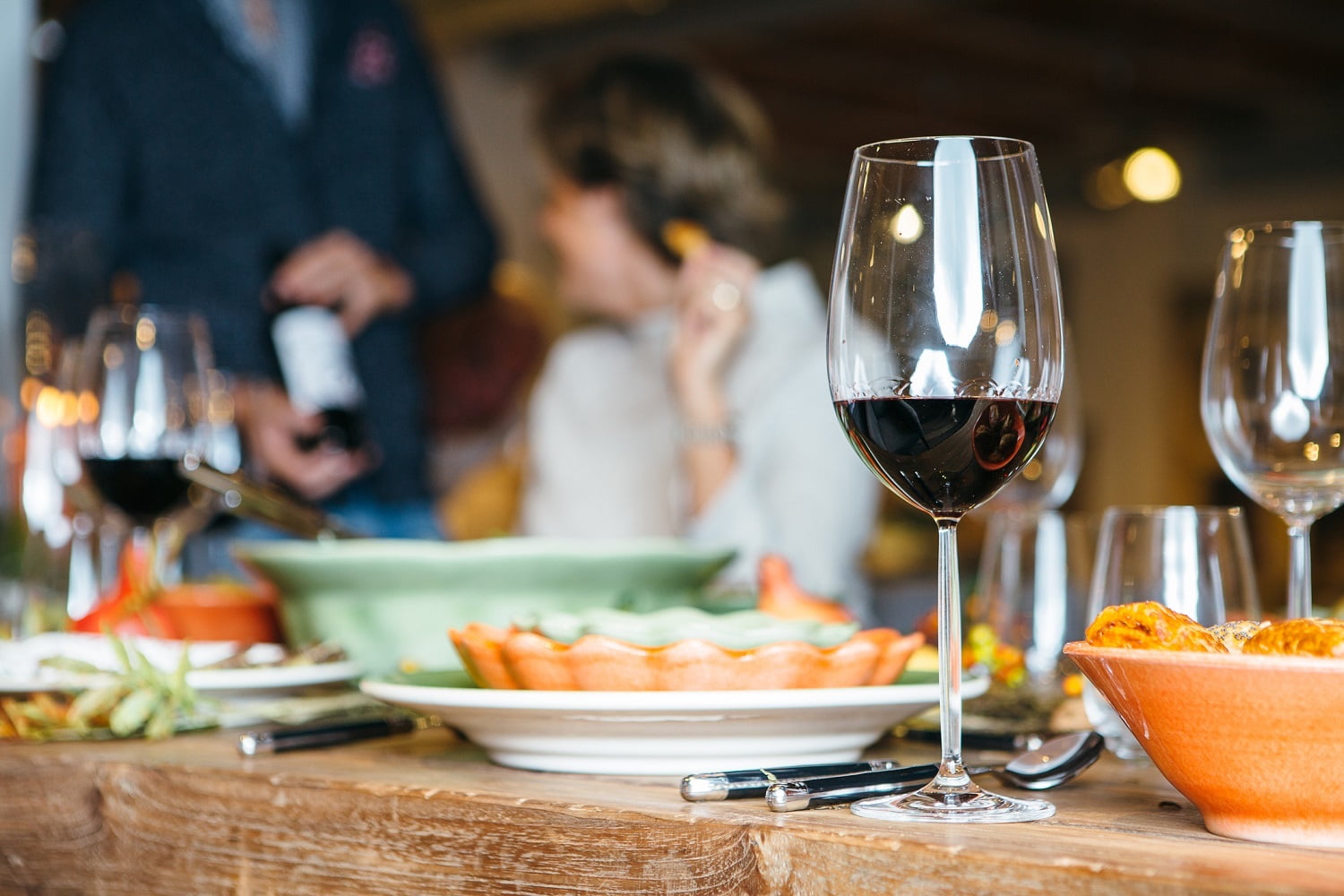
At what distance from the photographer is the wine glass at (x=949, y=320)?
19.2 inches

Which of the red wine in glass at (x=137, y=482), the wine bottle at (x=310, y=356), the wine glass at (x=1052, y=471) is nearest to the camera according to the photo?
the red wine in glass at (x=137, y=482)

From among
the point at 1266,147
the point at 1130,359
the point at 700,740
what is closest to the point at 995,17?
the point at 1266,147

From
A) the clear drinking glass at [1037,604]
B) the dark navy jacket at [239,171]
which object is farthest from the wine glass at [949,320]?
the dark navy jacket at [239,171]

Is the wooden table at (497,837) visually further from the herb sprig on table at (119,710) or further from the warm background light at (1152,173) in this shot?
the warm background light at (1152,173)

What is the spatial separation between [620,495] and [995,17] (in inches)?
111

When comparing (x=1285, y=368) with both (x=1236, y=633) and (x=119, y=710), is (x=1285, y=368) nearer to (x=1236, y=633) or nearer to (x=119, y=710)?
(x=1236, y=633)

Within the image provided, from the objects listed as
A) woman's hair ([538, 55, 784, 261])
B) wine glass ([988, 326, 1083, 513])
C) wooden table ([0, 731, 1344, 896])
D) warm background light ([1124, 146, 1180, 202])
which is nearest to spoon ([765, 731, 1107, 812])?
wooden table ([0, 731, 1344, 896])

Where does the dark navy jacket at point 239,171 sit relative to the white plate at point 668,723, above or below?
above

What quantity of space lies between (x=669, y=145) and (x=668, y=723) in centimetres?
166

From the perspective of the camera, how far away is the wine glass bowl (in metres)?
0.88

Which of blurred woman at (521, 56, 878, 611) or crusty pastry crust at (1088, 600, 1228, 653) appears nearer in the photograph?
crusty pastry crust at (1088, 600, 1228, 653)

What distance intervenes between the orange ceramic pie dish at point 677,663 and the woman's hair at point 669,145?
1.62 metres

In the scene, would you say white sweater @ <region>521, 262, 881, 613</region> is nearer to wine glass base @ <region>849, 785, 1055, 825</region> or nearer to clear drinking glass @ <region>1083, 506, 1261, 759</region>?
clear drinking glass @ <region>1083, 506, 1261, 759</region>

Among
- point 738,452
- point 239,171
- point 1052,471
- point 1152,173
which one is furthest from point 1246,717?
point 1152,173
